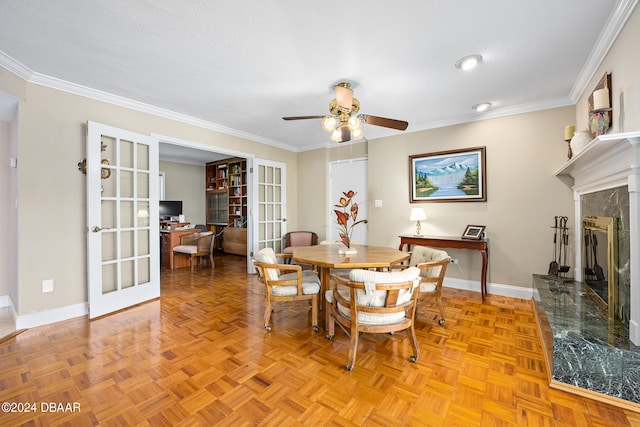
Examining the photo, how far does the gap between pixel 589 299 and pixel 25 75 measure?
5553 millimetres

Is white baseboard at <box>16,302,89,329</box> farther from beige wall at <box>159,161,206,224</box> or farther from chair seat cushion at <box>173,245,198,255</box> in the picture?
beige wall at <box>159,161,206,224</box>

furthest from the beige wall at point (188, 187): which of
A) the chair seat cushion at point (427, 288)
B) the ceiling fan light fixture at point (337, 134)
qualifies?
the chair seat cushion at point (427, 288)

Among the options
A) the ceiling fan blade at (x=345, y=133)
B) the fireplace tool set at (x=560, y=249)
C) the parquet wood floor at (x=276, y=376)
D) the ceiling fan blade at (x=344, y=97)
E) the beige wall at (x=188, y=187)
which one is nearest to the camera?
the parquet wood floor at (x=276, y=376)

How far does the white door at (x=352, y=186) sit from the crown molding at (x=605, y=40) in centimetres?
289

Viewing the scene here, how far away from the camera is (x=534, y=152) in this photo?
3.39 m

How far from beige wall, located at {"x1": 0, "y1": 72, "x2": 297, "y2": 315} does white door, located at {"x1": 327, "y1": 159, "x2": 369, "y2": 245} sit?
3.46m

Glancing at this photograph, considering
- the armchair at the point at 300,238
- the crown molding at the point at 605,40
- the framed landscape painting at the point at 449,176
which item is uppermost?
the crown molding at the point at 605,40

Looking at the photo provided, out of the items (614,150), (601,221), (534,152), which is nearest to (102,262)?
(614,150)

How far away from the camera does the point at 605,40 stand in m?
2.07

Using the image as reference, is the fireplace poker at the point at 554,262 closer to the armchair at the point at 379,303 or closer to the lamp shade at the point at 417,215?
the lamp shade at the point at 417,215

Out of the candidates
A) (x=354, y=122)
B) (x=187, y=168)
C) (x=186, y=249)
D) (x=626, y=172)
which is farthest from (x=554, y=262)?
(x=187, y=168)

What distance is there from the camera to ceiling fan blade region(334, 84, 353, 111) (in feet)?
8.73

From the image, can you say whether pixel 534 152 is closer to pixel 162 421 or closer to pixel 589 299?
pixel 589 299

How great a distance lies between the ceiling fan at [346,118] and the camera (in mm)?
2648
